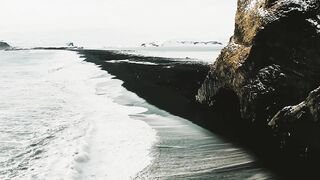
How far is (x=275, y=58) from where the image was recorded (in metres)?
13.0

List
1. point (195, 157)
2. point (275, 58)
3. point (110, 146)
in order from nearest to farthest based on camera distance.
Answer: point (195, 157), point (110, 146), point (275, 58)

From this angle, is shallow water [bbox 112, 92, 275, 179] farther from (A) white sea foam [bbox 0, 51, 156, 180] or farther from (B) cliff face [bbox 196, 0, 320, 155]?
(B) cliff face [bbox 196, 0, 320, 155]

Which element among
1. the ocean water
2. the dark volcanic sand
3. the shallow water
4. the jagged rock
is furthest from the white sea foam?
the jagged rock

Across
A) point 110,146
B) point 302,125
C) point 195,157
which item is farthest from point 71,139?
point 302,125

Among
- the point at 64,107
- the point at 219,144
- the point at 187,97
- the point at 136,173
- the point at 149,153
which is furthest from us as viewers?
the point at 187,97

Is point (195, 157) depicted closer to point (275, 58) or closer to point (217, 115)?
point (275, 58)

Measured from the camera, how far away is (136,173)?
977 centimetres

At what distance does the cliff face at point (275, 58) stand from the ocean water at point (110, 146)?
187 cm

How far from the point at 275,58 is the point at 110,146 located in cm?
640

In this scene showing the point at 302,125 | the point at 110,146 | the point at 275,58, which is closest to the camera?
the point at 302,125

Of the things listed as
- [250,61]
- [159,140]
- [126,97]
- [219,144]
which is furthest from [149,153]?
[126,97]

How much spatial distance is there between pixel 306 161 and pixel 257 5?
23.2 ft

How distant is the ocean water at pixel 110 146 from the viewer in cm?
987

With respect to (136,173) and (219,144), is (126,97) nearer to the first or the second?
(219,144)
